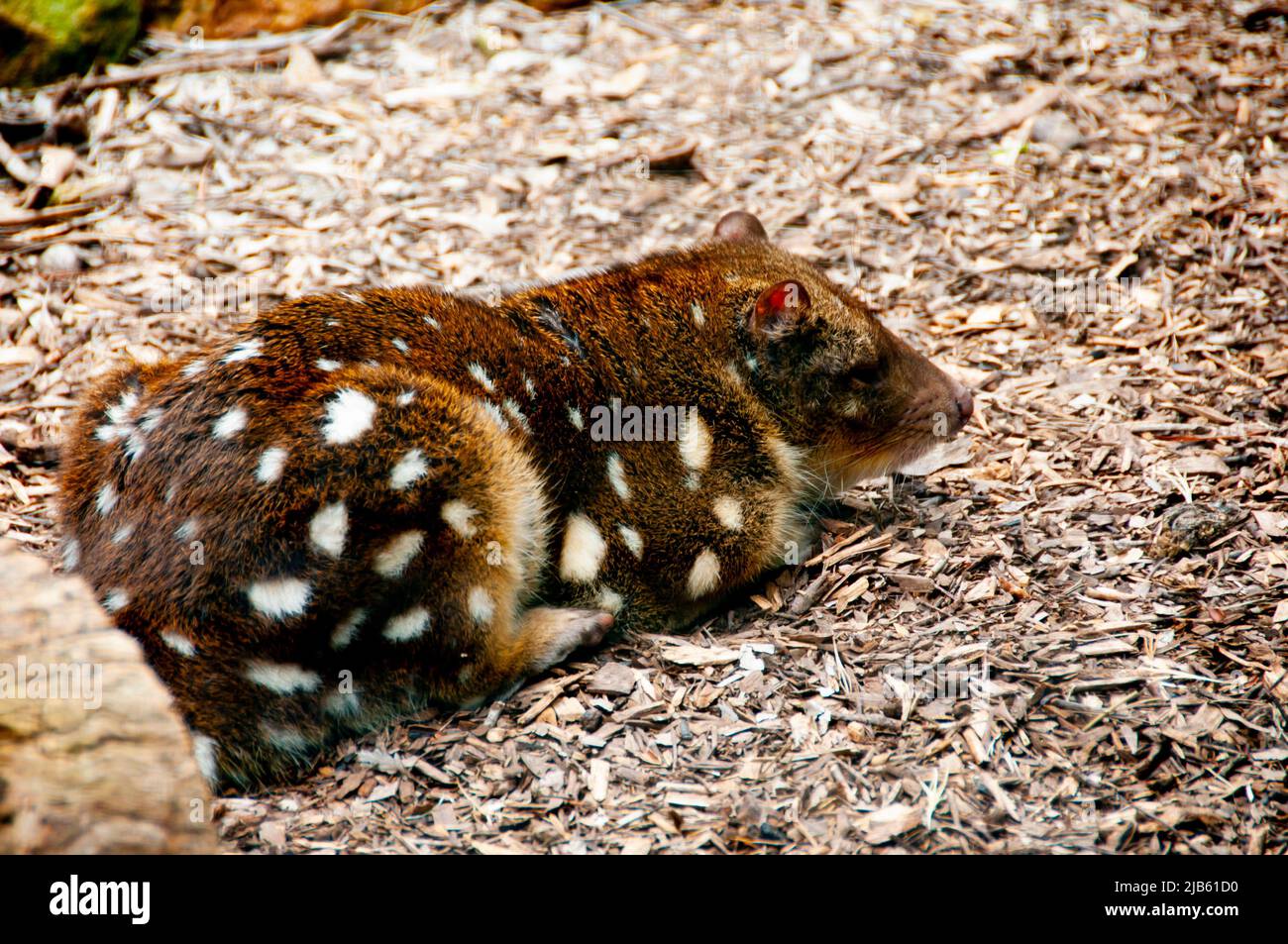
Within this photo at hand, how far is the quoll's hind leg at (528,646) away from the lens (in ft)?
14.2

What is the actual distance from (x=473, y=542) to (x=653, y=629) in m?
1.03

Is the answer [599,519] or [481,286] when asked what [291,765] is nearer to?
[599,519]

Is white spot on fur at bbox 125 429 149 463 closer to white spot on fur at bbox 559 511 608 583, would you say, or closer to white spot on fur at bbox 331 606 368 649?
white spot on fur at bbox 331 606 368 649

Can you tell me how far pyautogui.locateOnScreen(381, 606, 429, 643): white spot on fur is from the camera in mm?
4055

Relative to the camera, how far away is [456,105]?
790cm

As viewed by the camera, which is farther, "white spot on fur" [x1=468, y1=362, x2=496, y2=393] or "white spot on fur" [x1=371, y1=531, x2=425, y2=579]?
"white spot on fur" [x1=468, y1=362, x2=496, y2=393]

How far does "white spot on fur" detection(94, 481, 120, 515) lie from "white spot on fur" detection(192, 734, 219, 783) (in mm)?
884

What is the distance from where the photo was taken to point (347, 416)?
3988mm

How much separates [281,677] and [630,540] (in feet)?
4.86

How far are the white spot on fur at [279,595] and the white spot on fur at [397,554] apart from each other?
24 centimetres

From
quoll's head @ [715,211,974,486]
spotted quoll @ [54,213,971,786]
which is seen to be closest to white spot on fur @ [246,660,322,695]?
spotted quoll @ [54,213,971,786]

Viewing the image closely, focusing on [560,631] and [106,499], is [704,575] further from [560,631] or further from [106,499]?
[106,499]

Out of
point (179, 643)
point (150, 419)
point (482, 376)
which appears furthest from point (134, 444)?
point (482, 376)

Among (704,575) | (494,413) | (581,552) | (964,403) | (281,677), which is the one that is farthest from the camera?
(964,403)
